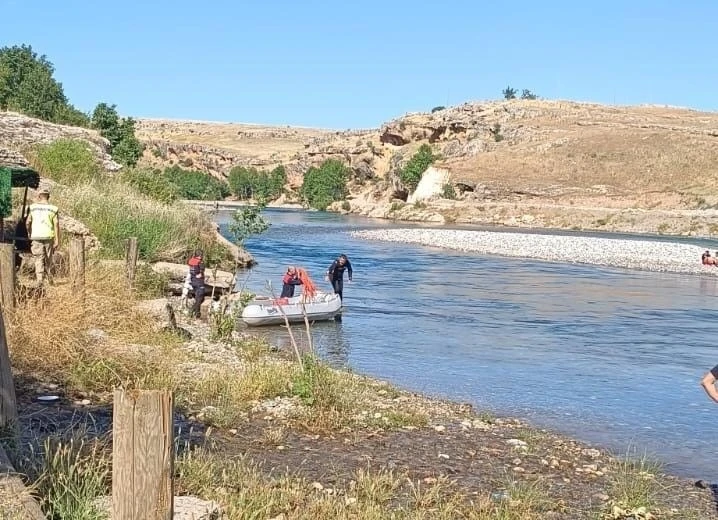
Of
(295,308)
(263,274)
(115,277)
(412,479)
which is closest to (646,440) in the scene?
(412,479)

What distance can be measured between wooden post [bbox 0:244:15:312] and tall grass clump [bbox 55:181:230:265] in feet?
31.7

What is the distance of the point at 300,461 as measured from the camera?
8.43 meters

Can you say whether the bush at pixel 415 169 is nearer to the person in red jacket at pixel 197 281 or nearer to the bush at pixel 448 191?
the bush at pixel 448 191

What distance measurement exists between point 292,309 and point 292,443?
1109 cm

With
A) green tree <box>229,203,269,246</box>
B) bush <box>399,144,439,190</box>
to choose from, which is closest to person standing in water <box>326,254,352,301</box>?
green tree <box>229,203,269,246</box>

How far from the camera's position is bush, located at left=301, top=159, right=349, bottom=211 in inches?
4635

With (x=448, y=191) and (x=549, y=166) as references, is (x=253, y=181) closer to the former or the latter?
(x=448, y=191)

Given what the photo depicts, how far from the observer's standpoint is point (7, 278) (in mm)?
9406

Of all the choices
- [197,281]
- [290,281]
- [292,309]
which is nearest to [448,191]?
[290,281]

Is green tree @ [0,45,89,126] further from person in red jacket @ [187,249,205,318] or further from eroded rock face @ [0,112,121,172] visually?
person in red jacket @ [187,249,205,318]

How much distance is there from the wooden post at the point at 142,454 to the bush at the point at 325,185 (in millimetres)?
110847

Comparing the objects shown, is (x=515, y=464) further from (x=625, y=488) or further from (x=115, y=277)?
(x=115, y=277)

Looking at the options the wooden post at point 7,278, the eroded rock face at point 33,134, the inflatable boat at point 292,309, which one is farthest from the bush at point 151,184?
the wooden post at point 7,278

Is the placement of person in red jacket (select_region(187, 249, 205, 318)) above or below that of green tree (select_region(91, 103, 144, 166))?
below
